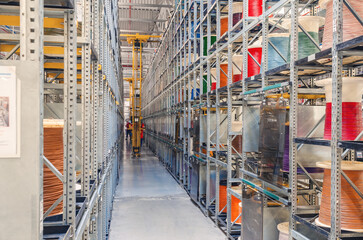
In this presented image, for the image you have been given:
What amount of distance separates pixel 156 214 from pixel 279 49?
5545 mm

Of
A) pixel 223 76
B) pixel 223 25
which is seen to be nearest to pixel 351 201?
pixel 223 76

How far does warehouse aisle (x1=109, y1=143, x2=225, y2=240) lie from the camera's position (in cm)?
708

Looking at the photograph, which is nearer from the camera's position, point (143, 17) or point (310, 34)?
point (310, 34)

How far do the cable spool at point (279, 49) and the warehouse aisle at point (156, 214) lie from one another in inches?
154

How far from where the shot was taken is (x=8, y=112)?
1479 mm

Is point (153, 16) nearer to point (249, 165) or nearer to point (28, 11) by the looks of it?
point (249, 165)

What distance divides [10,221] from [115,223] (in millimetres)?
6606

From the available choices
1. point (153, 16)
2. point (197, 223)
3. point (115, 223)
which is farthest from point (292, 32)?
point (153, 16)

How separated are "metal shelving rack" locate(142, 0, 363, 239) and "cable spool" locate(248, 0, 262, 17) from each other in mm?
126

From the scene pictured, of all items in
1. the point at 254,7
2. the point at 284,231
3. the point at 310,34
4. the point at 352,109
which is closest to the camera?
the point at 352,109

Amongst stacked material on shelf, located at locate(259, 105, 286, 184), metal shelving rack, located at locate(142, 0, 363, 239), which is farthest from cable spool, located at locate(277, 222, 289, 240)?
stacked material on shelf, located at locate(259, 105, 286, 184)

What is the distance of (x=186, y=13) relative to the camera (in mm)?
10945

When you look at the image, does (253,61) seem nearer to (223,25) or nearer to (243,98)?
(243,98)

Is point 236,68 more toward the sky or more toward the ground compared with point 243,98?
more toward the sky
